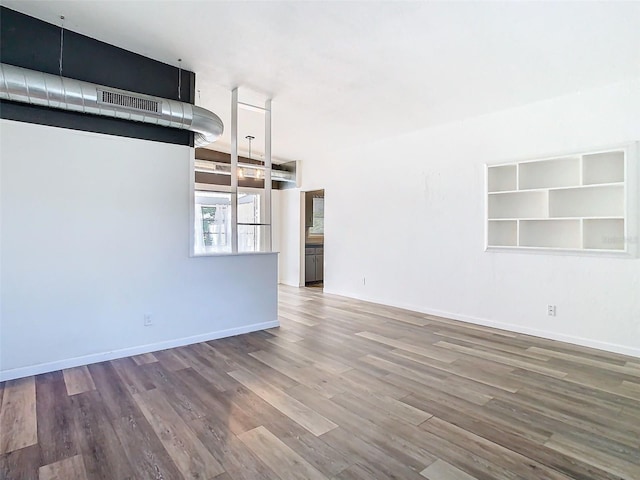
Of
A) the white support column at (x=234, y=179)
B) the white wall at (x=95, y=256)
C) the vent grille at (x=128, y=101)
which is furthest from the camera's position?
the white support column at (x=234, y=179)

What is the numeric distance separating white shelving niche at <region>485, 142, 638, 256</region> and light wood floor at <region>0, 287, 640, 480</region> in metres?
1.24

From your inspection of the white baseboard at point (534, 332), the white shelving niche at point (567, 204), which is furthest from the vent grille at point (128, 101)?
the white baseboard at point (534, 332)

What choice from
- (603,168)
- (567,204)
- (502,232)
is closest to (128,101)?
(502,232)

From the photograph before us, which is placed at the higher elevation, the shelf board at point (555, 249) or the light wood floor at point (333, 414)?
the shelf board at point (555, 249)

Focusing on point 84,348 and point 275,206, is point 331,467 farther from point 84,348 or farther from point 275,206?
point 275,206

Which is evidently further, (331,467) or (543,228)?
(543,228)

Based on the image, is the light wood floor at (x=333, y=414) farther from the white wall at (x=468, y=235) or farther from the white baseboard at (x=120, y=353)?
the white wall at (x=468, y=235)

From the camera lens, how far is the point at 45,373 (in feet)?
10.0

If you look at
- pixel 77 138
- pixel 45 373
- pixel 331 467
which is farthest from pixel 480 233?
pixel 45 373

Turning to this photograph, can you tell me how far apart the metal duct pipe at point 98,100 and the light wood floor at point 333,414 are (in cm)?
230

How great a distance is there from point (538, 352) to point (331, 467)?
2.77m

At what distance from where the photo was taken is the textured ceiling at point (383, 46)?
105 inches

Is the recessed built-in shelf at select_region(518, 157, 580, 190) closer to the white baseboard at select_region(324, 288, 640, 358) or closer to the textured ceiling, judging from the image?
the textured ceiling

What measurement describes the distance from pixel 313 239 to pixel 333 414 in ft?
20.4
